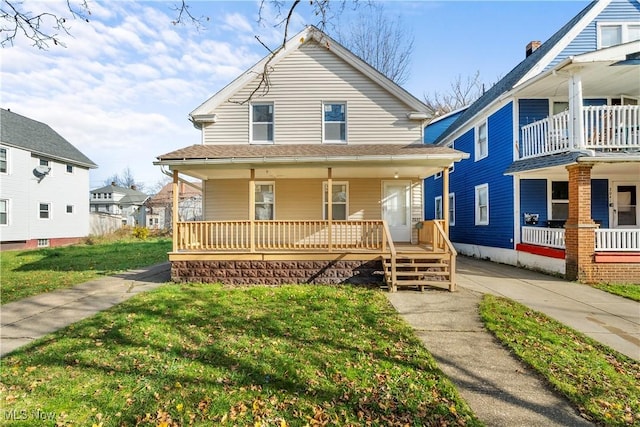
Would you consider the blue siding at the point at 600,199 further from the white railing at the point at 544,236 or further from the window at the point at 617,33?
the window at the point at 617,33

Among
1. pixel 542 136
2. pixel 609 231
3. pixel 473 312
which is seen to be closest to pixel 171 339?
pixel 473 312

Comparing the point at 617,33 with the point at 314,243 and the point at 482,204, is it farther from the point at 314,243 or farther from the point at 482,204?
the point at 314,243

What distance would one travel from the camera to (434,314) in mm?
5965

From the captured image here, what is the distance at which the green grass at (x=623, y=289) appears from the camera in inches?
283

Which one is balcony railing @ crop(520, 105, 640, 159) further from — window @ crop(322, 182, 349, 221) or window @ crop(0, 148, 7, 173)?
window @ crop(0, 148, 7, 173)

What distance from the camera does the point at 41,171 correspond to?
763 inches

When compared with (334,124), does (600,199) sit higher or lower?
lower

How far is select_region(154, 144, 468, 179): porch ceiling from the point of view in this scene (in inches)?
338

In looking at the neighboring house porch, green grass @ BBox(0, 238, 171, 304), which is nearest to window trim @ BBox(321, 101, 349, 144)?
the neighboring house porch

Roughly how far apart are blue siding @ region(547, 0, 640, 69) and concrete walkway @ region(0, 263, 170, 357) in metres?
15.5

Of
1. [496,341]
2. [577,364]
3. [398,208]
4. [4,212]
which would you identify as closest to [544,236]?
[398,208]

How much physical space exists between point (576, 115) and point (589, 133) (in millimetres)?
1711

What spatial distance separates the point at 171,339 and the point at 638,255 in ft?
38.0

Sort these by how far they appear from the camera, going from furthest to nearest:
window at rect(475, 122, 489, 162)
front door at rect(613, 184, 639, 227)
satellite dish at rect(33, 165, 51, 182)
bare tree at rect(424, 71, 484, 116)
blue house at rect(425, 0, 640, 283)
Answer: bare tree at rect(424, 71, 484, 116), satellite dish at rect(33, 165, 51, 182), window at rect(475, 122, 489, 162), front door at rect(613, 184, 639, 227), blue house at rect(425, 0, 640, 283)
